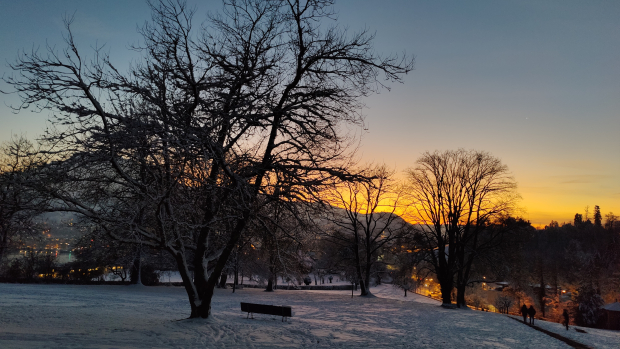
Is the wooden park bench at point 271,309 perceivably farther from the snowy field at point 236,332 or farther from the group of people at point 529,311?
the group of people at point 529,311

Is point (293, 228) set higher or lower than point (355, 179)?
lower

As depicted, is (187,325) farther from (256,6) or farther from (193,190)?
(256,6)

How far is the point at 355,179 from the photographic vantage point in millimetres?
9461

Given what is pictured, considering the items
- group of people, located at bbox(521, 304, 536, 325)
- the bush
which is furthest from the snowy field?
the bush

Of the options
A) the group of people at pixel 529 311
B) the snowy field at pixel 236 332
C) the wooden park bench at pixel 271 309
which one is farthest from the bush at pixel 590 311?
the wooden park bench at pixel 271 309

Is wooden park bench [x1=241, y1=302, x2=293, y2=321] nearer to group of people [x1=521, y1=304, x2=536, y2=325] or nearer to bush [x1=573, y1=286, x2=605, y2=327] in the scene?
group of people [x1=521, y1=304, x2=536, y2=325]

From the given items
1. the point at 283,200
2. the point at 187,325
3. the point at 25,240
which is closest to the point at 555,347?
the point at 283,200

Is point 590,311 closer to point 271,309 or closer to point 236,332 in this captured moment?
point 271,309

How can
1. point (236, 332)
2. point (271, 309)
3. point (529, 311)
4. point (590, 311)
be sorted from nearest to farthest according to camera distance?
1. point (236, 332)
2. point (271, 309)
3. point (529, 311)
4. point (590, 311)

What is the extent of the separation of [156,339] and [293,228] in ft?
16.0

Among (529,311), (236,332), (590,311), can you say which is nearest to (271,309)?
(236,332)

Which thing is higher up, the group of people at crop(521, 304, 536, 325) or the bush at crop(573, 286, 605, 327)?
the group of people at crop(521, 304, 536, 325)

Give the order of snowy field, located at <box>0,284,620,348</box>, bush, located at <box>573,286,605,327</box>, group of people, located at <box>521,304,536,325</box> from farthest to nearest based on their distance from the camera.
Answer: bush, located at <box>573,286,605,327</box>, group of people, located at <box>521,304,536,325</box>, snowy field, located at <box>0,284,620,348</box>

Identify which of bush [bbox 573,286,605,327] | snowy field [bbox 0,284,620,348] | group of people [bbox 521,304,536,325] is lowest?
bush [bbox 573,286,605,327]
